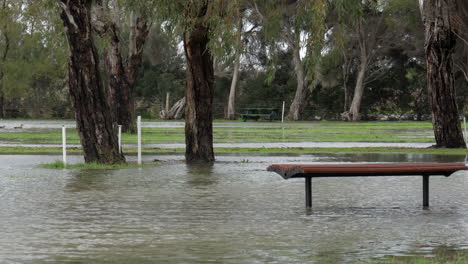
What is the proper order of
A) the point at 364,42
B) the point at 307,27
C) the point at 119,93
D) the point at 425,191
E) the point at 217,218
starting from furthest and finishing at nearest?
the point at 364,42 < the point at 119,93 < the point at 307,27 < the point at 425,191 < the point at 217,218

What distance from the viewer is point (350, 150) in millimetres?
28906

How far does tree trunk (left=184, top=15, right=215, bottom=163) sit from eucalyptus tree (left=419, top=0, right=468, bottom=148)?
28.3 feet

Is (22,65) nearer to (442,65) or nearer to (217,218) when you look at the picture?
(442,65)

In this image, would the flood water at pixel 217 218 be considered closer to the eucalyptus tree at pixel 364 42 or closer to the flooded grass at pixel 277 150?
the flooded grass at pixel 277 150

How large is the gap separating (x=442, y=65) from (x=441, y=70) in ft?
0.54

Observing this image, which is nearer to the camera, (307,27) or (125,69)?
(307,27)

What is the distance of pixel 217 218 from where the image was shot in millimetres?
12023

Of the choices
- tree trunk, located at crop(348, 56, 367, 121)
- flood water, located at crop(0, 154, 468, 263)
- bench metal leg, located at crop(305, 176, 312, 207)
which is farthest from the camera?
tree trunk, located at crop(348, 56, 367, 121)

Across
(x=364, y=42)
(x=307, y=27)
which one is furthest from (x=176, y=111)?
(x=307, y=27)

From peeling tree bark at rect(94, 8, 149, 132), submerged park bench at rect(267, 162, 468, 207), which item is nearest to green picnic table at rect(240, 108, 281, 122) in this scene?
peeling tree bark at rect(94, 8, 149, 132)

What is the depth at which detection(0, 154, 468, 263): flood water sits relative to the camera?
932 centimetres

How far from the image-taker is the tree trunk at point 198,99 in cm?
2263

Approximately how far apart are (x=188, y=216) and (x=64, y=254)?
3246 millimetres

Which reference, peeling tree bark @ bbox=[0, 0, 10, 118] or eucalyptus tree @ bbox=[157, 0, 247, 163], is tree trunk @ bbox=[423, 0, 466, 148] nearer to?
eucalyptus tree @ bbox=[157, 0, 247, 163]
